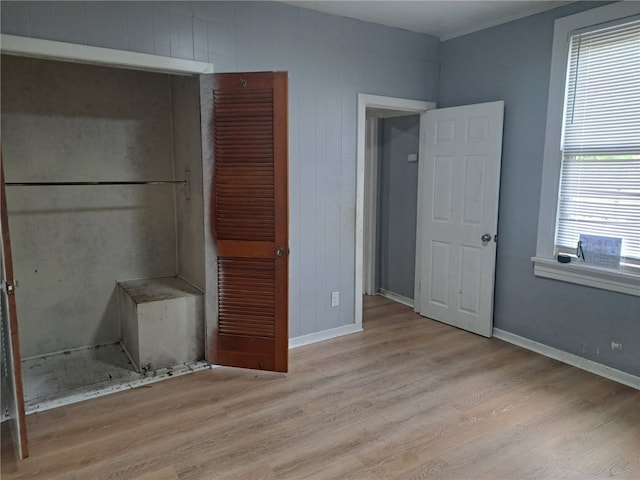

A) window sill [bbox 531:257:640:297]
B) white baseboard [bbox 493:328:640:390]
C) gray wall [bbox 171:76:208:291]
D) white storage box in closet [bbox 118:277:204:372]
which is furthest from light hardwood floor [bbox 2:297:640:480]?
gray wall [bbox 171:76:208:291]

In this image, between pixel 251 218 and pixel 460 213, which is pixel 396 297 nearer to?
pixel 460 213

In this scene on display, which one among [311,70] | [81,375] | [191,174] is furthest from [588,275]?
[81,375]

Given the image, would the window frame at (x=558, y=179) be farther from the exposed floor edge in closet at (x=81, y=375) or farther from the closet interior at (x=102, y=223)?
the exposed floor edge in closet at (x=81, y=375)

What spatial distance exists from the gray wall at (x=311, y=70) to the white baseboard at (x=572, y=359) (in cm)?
137

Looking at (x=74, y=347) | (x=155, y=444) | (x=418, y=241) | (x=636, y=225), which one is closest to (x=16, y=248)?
(x=74, y=347)

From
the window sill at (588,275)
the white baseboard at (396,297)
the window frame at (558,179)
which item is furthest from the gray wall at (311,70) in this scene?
the window sill at (588,275)

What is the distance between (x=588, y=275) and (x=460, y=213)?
1.16 m

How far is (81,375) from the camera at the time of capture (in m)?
3.21

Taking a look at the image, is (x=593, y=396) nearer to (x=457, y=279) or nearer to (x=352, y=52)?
(x=457, y=279)

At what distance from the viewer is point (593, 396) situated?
290 centimetres

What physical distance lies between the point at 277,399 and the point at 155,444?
0.77 m

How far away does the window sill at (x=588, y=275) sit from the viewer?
119 inches

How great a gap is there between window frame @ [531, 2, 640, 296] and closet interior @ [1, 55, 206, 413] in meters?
2.59

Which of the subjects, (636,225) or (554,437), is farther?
(636,225)
